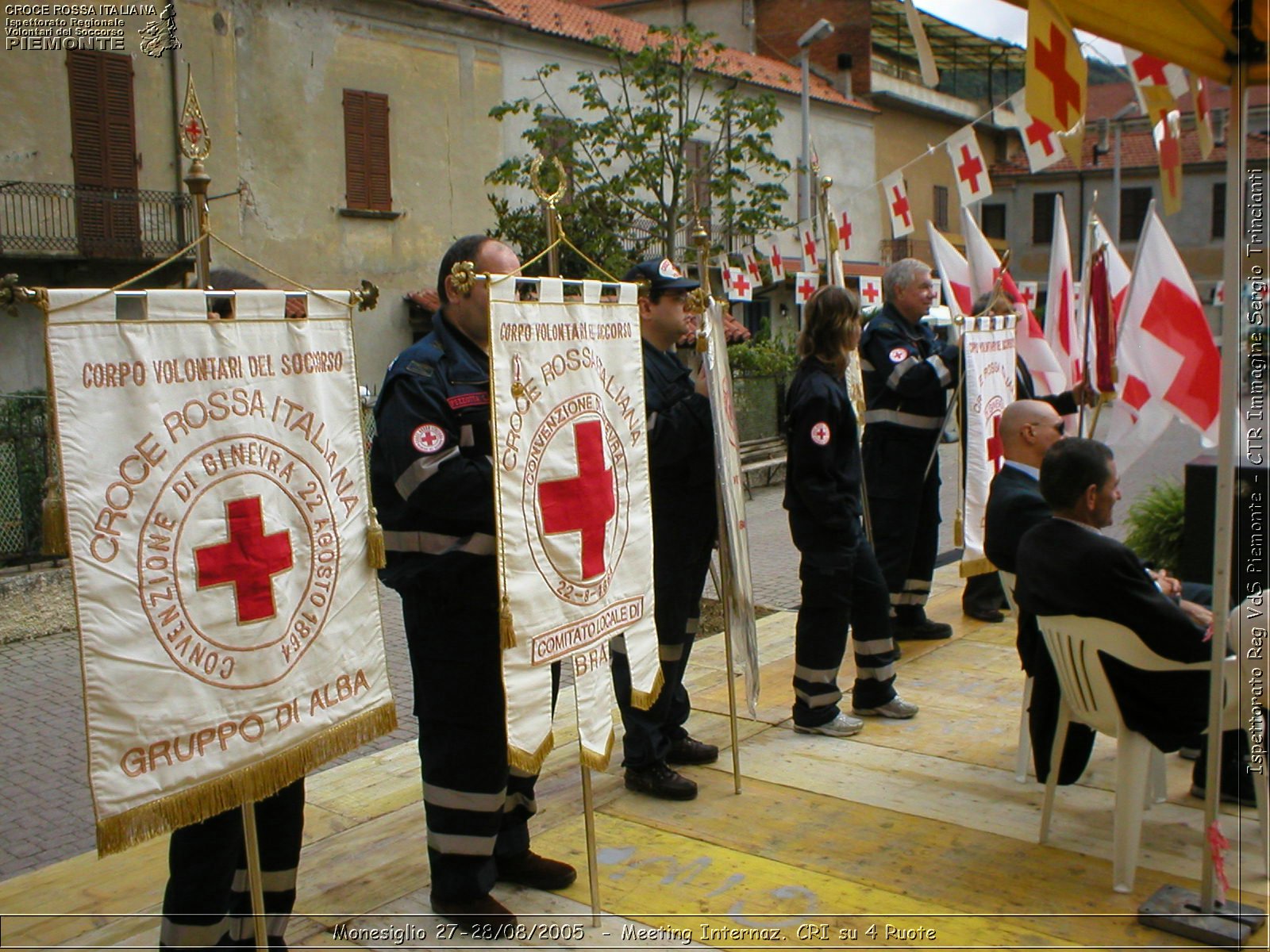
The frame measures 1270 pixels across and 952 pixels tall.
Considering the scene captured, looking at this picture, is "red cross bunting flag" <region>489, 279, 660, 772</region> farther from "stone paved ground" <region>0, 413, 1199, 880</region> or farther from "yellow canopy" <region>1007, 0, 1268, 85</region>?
"stone paved ground" <region>0, 413, 1199, 880</region>

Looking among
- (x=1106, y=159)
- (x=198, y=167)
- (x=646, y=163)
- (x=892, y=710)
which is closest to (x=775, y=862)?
(x=892, y=710)

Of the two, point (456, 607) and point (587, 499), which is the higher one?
point (587, 499)

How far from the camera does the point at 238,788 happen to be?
8.94 feet

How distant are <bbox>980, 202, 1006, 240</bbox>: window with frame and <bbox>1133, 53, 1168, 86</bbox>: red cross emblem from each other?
129 feet

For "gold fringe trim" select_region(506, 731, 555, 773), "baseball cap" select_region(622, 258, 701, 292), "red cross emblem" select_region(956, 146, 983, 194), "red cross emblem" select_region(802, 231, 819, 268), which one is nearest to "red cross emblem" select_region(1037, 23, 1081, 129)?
"baseball cap" select_region(622, 258, 701, 292)

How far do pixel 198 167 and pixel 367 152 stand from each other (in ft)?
59.4

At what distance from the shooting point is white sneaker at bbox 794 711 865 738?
16.7 feet

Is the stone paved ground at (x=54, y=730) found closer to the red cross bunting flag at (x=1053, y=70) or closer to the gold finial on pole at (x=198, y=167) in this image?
the gold finial on pole at (x=198, y=167)

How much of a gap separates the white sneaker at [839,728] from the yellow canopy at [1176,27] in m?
2.88

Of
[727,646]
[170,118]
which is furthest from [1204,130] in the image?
[170,118]

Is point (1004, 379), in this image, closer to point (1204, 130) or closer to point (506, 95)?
point (1204, 130)

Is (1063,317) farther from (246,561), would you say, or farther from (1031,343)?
(246,561)

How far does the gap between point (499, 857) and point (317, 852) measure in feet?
2.28

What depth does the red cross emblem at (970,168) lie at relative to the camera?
8.80 metres
